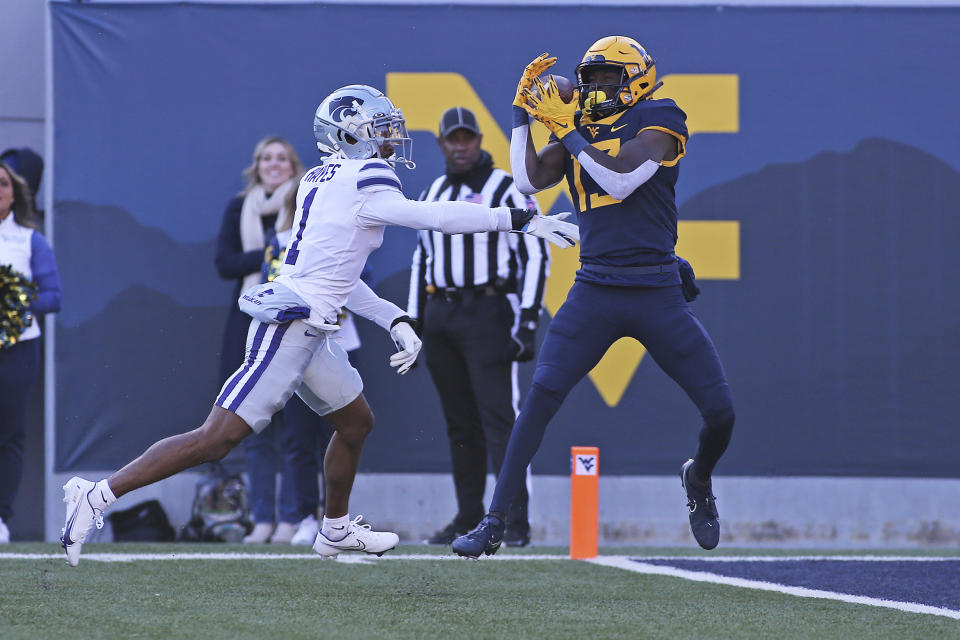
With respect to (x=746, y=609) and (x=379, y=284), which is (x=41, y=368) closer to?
(x=379, y=284)

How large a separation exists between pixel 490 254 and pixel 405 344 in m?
1.95

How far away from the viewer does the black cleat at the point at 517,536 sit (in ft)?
22.3

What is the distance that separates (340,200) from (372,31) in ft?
10.5

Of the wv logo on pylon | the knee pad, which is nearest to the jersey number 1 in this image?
the knee pad

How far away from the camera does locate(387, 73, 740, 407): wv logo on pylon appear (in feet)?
25.6

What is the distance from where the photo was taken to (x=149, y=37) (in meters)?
7.79

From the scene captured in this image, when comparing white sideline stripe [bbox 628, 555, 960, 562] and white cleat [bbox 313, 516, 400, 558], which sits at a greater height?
white cleat [bbox 313, 516, 400, 558]

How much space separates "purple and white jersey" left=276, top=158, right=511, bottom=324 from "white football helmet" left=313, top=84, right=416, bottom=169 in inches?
5.1

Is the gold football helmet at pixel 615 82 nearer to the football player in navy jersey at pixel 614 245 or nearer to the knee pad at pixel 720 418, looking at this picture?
the football player in navy jersey at pixel 614 245

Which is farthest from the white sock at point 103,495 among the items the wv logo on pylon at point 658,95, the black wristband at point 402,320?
the wv logo on pylon at point 658,95

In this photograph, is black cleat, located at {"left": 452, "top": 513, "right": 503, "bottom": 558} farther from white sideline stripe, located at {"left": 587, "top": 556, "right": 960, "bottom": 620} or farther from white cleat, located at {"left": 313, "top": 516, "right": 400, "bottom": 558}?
white sideline stripe, located at {"left": 587, "top": 556, "right": 960, "bottom": 620}

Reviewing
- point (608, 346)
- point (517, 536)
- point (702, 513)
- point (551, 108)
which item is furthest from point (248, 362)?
point (517, 536)

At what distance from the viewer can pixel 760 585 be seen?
5277mm

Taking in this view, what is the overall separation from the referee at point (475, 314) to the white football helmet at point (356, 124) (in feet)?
5.54
